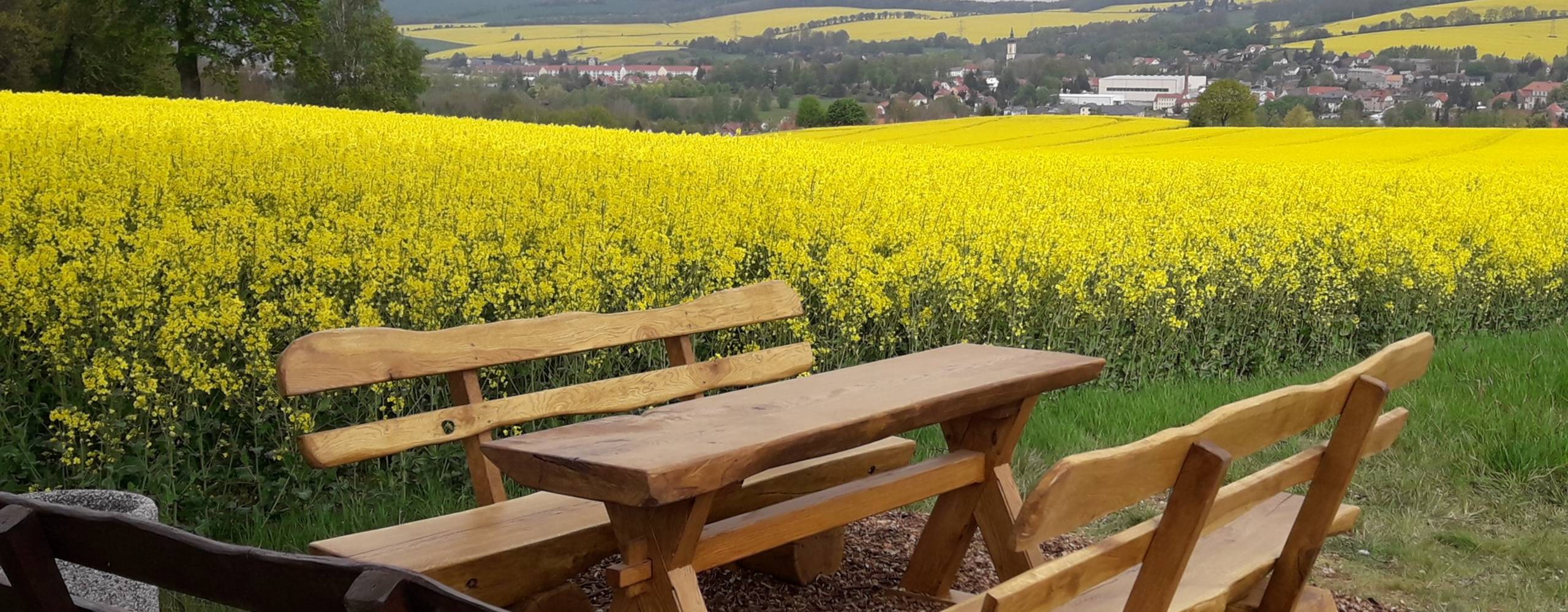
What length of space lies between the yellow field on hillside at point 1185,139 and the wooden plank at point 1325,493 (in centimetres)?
1707

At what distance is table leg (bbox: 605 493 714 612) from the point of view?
106 inches

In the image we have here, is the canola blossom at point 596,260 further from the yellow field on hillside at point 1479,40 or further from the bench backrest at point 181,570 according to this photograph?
the yellow field on hillside at point 1479,40

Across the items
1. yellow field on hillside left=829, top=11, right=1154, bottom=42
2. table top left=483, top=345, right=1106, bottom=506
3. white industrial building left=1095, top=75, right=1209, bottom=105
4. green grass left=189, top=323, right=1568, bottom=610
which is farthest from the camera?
yellow field on hillside left=829, top=11, right=1154, bottom=42

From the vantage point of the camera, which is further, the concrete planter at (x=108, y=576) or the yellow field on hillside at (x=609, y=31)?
the yellow field on hillside at (x=609, y=31)

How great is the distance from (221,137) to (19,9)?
1528 inches

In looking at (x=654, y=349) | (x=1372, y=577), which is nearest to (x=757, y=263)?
(x=654, y=349)

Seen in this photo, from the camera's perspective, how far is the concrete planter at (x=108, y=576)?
3.06 metres

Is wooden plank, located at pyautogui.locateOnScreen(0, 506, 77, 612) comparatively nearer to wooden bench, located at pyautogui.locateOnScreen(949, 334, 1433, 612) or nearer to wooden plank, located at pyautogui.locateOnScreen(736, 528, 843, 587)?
wooden bench, located at pyautogui.locateOnScreen(949, 334, 1433, 612)

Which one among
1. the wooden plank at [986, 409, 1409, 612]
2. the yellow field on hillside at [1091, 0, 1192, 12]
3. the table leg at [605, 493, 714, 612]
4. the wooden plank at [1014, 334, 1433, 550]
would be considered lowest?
the yellow field on hillside at [1091, 0, 1192, 12]

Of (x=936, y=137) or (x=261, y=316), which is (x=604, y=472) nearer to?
(x=261, y=316)

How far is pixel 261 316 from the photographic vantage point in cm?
466

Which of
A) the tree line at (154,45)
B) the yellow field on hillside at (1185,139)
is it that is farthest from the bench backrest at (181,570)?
the tree line at (154,45)

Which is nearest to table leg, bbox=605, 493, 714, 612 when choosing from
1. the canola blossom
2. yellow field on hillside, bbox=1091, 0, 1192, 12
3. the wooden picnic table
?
the wooden picnic table

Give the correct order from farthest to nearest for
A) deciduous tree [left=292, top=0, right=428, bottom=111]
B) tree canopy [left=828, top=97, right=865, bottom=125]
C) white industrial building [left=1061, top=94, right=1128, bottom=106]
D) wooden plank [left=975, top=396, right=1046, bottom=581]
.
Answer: deciduous tree [left=292, top=0, right=428, bottom=111] → white industrial building [left=1061, top=94, right=1128, bottom=106] → tree canopy [left=828, top=97, right=865, bottom=125] → wooden plank [left=975, top=396, right=1046, bottom=581]
